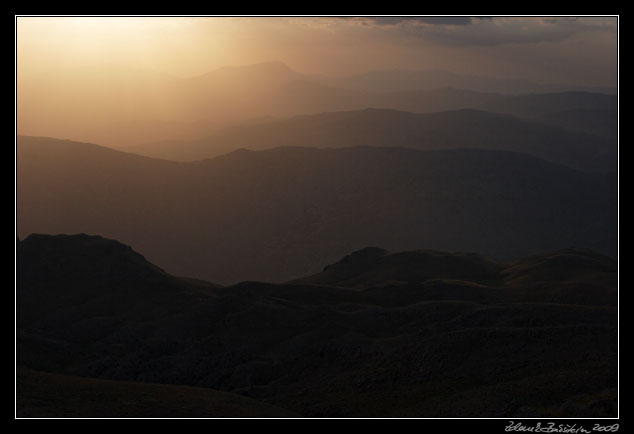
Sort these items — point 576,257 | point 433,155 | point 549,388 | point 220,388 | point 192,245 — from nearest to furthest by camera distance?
1. point 549,388
2. point 220,388
3. point 576,257
4. point 192,245
5. point 433,155

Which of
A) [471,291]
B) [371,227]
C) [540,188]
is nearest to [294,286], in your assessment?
[471,291]

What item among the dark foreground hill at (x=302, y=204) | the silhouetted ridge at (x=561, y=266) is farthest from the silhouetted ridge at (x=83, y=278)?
the dark foreground hill at (x=302, y=204)

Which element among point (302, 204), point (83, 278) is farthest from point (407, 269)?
point (302, 204)

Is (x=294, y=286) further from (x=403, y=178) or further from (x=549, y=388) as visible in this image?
(x=403, y=178)

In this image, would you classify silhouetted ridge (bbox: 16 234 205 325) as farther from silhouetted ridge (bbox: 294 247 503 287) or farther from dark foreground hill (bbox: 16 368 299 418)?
dark foreground hill (bbox: 16 368 299 418)

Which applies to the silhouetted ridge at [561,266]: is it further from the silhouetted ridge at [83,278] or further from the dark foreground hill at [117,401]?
the dark foreground hill at [117,401]

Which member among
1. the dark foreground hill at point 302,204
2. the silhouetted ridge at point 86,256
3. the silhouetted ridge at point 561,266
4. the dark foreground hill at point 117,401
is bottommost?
the dark foreground hill at point 117,401
